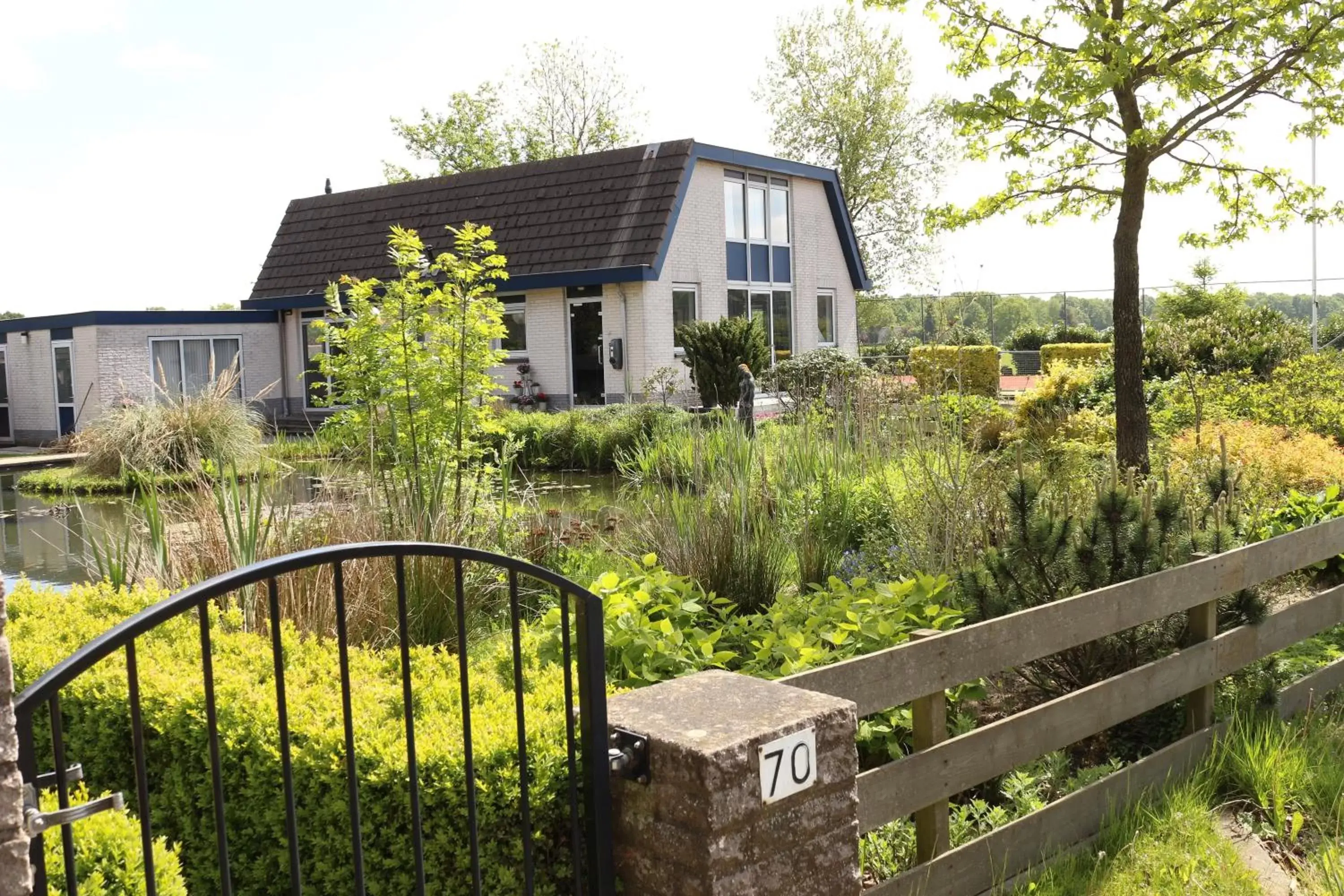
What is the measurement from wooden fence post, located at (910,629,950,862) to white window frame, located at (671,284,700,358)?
20.6 metres

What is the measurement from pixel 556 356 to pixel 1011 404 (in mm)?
9480

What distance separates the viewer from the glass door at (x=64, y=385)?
25344 millimetres

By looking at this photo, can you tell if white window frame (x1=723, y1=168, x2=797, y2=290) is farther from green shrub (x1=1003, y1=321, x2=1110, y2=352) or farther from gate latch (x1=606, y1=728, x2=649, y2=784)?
gate latch (x1=606, y1=728, x2=649, y2=784)

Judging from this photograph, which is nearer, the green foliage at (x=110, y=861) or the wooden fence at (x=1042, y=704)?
the green foliage at (x=110, y=861)

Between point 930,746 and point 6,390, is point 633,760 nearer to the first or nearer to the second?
point 930,746

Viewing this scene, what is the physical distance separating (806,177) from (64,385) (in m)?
17.5

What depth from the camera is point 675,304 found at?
81.0 feet

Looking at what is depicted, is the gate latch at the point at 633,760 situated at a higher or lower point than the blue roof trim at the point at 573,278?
lower

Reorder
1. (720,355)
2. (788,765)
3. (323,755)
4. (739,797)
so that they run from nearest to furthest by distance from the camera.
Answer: (739,797) < (788,765) < (323,755) < (720,355)

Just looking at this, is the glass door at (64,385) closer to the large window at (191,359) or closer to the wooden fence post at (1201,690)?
the large window at (191,359)

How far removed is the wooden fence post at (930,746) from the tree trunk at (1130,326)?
21.0 ft

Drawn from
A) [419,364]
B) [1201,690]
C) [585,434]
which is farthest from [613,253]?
[1201,690]

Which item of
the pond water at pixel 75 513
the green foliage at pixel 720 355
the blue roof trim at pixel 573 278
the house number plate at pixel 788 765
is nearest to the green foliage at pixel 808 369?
the green foliage at pixel 720 355

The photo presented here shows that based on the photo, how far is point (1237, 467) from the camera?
6.77m
